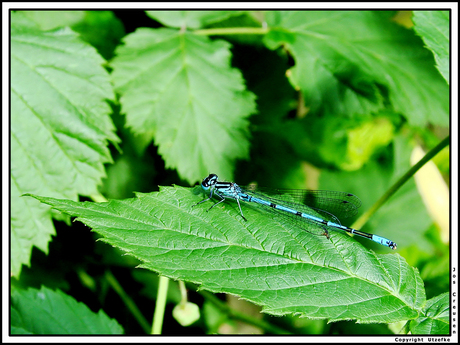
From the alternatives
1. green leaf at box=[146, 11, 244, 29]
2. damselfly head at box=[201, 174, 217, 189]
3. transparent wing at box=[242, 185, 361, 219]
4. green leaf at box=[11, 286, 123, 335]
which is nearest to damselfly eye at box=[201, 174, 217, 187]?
damselfly head at box=[201, 174, 217, 189]

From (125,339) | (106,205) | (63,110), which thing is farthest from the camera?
(63,110)

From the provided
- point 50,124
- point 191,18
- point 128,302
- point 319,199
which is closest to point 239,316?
point 128,302

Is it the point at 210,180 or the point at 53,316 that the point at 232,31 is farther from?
the point at 53,316

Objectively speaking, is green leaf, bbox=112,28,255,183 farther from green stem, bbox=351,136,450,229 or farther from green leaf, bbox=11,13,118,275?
green stem, bbox=351,136,450,229

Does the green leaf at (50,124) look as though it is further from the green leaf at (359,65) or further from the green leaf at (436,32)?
the green leaf at (436,32)

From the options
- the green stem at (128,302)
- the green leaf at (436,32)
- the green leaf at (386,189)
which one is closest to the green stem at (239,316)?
the green stem at (128,302)

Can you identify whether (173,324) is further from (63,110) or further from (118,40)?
(118,40)

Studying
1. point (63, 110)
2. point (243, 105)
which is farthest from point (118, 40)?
point (243, 105)
